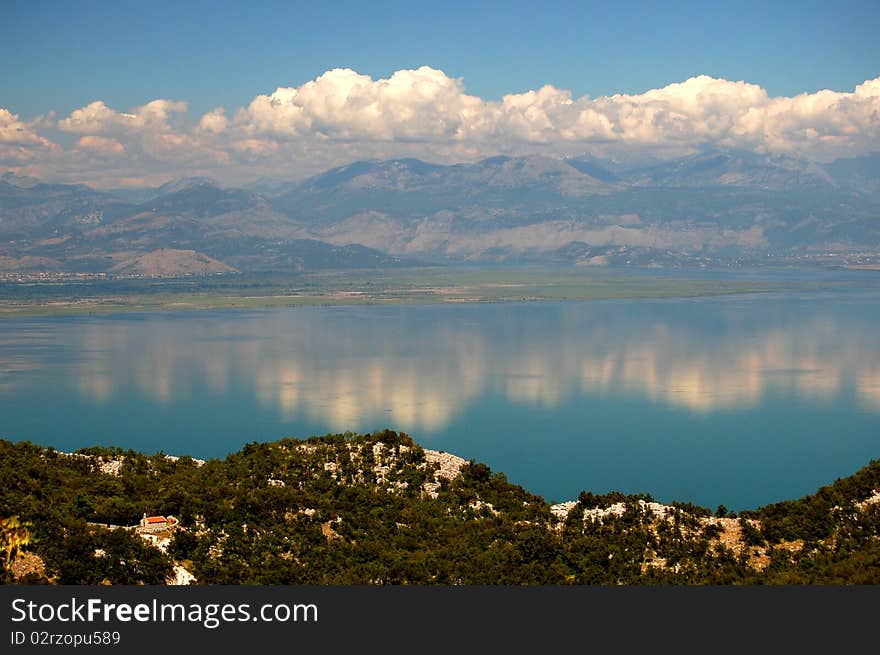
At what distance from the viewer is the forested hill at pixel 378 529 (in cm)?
1731

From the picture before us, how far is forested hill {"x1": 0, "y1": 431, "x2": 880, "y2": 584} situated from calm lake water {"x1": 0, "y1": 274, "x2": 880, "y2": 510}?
2617 cm

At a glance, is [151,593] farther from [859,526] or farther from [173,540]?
[859,526]

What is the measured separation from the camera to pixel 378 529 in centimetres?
2066

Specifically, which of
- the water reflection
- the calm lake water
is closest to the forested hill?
the calm lake water

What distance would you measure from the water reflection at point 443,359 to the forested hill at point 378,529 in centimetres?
3950

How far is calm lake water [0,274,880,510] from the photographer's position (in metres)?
57.6

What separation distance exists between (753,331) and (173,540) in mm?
110084

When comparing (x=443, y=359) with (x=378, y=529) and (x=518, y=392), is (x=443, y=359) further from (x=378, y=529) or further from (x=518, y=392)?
(x=378, y=529)

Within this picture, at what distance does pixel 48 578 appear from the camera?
628 inches

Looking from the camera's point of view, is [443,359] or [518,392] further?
[443,359]

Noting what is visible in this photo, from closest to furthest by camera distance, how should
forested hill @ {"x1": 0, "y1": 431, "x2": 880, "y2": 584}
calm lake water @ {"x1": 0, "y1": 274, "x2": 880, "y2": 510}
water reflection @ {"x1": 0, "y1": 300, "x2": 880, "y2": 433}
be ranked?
forested hill @ {"x1": 0, "y1": 431, "x2": 880, "y2": 584} < calm lake water @ {"x1": 0, "y1": 274, "x2": 880, "y2": 510} < water reflection @ {"x1": 0, "y1": 300, "x2": 880, "y2": 433}

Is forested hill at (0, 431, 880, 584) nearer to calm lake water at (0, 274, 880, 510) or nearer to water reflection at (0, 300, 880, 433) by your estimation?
calm lake water at (0, 274, 880, 510)

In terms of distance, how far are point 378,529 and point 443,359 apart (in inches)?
3073

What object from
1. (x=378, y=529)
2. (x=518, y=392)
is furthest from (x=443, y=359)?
(x=378, y=529)
